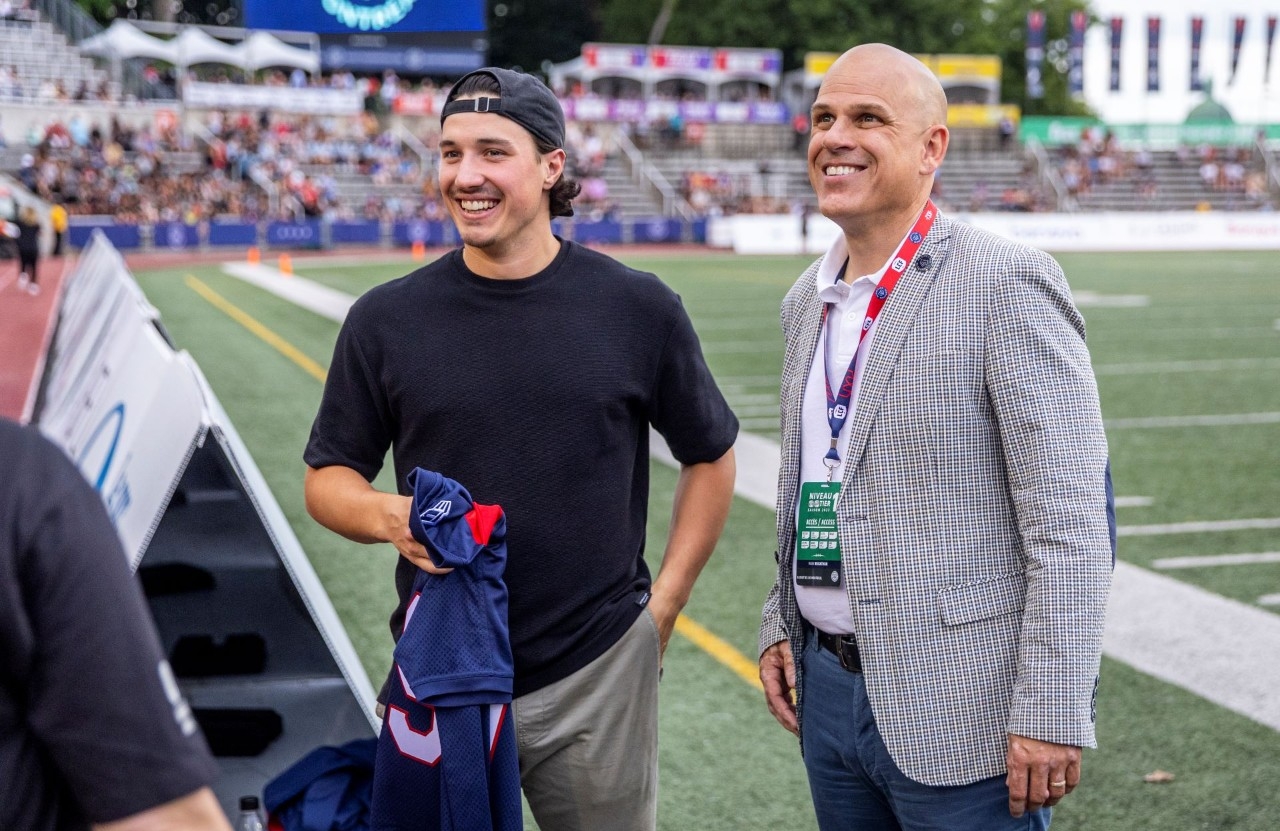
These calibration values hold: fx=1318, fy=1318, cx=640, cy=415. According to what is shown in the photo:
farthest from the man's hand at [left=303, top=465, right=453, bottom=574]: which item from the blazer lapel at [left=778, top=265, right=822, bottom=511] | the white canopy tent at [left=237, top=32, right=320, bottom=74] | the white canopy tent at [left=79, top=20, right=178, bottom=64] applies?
the white canopy tent at [left=237, top=32, right=320, bottom=74]

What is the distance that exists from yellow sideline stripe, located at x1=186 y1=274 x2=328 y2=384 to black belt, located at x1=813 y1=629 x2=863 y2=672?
31.9 ft

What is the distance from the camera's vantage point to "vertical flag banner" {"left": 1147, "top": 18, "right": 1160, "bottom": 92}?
57438 mm

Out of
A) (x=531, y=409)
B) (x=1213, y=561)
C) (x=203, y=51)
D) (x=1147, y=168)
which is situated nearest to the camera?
(x=531, y=409)

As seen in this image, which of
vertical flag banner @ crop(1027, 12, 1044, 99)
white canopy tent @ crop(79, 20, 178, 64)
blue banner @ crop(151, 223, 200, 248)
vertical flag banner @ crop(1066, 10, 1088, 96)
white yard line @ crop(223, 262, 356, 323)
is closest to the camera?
white yard line @ crop(223, 262, 356, 323)

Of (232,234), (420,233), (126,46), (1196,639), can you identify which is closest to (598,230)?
(420,233)

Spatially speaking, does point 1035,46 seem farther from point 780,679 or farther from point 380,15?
point 780,679

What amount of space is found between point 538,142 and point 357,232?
34.9 m

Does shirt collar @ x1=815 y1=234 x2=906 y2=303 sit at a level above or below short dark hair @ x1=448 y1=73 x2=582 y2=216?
below

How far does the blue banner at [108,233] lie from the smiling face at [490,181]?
32932 millimetres

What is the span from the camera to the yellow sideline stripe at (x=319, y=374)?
5363 mm

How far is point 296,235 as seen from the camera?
35.4 metres

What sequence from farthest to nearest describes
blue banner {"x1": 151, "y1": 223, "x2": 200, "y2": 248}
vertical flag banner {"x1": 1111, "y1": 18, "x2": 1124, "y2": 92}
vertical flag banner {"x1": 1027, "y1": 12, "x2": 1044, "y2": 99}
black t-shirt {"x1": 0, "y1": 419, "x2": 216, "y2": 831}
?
vertical flag banner {"x1": 1111, "y1": 18, "x2": 1124, "y2": 92}
vertical flag banner {"x1": 1027, "y1": 12, "x2": 1044, "y2": 99}
blue banner {"x1": 151, "y1": 223, "x2": 200, "y2": 248}
black t-shirt {"x1": 0, "y1": 419, "x2": 216, "y2": 831}

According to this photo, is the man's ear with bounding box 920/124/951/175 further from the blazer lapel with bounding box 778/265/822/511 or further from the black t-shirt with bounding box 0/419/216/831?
the black t-shirt with bounding box 0/419/216/831

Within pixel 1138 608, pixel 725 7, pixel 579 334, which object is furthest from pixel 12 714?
pixel 725 7
